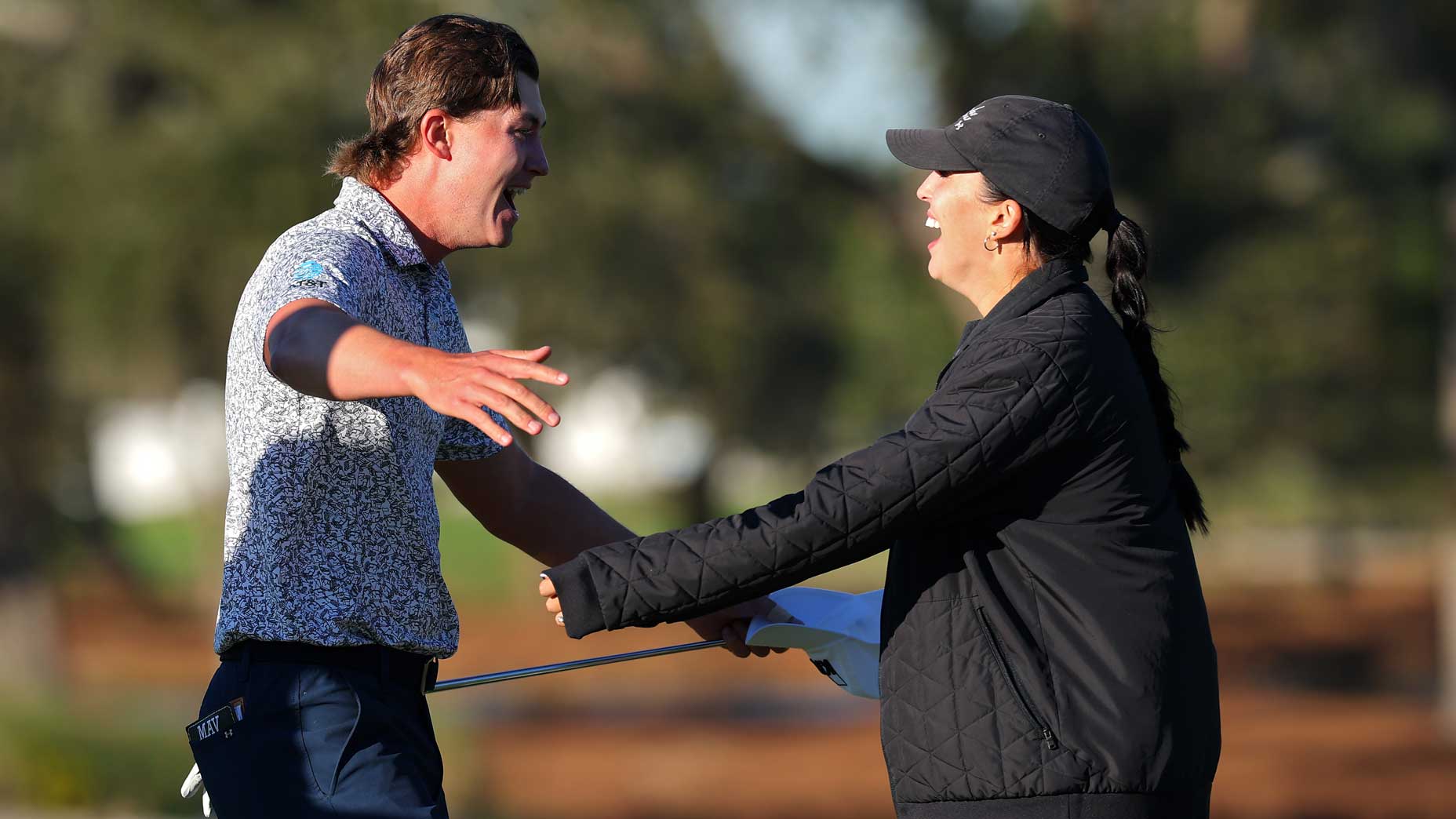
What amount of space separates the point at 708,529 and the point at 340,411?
0.65 m

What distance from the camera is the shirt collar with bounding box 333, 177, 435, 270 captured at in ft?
9.71

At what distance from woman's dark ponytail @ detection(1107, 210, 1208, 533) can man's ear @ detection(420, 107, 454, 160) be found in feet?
3.99

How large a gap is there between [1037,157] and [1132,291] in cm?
32

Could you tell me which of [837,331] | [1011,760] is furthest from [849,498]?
[837,331]

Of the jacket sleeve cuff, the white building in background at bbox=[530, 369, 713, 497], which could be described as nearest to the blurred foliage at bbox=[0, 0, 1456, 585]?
the white building in background at bbox=[530, 369, 713, 497]

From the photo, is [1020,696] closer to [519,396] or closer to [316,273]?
[519,396]

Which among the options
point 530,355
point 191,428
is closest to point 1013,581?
point 530,355

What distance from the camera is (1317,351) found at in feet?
40.4

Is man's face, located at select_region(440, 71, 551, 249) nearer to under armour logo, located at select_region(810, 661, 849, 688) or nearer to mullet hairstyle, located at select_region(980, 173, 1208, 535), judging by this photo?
mullet hairstyle, located at select_region(980, 173, 1208, 535)

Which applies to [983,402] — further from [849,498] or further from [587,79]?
[587,79]

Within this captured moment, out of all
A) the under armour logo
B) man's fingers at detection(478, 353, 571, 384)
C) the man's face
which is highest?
the man's face

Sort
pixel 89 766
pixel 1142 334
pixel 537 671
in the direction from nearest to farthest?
pixel 1142 334, pixel 537 671, pixel 89 766

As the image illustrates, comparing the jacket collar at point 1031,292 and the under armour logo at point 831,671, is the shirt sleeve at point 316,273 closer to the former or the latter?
the jacket collar at point 1031,292

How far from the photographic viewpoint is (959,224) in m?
2.96
